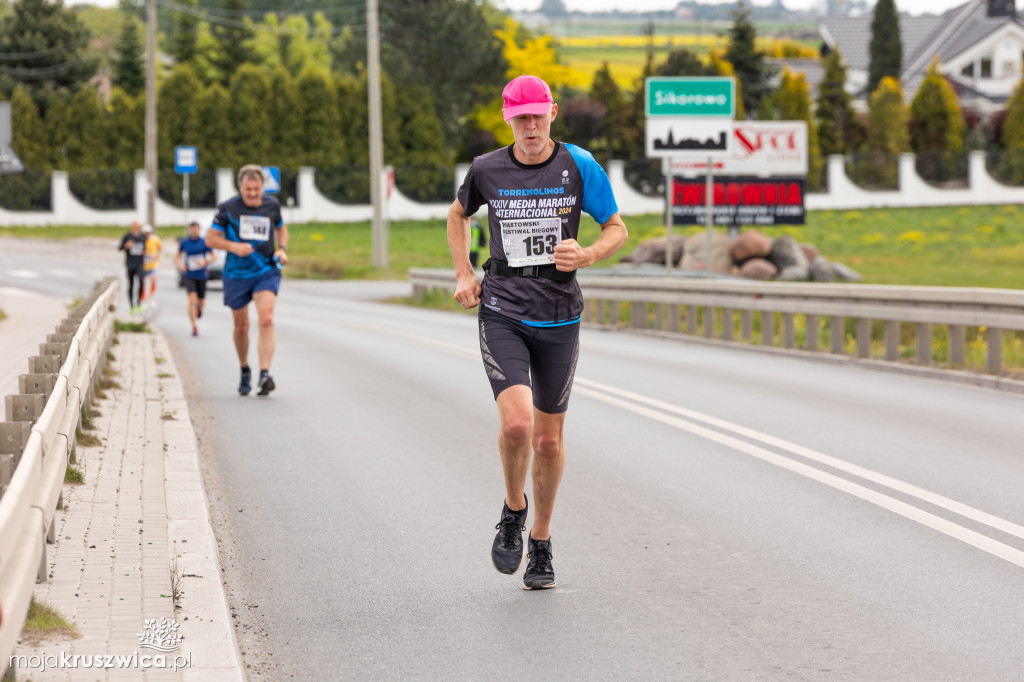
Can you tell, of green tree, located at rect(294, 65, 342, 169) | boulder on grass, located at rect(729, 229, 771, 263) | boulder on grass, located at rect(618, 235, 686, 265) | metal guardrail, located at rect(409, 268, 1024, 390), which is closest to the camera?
metal guardrail, located at rect(409, 268, 1024, 390)

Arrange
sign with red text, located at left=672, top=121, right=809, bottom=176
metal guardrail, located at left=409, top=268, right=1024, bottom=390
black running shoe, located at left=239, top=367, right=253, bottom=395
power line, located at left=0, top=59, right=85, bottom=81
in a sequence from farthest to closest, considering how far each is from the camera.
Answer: power line, located at left=0, top=59, right=85, bottom=81
sign with red text, located at left=672, top=121, right=809, bottom=176
metal guardrail, located at left=409, top=268, right=1024, bottom=390
black running shoe, located at left=239, top=367, right=253, bottom=395

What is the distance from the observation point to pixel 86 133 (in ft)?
197

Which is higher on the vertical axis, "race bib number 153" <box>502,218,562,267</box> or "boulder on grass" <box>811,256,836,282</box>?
"race bib number 153" <box>502,218,562,267</box>

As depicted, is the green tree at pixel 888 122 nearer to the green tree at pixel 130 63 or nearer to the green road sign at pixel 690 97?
the green tree at pixel 130 63

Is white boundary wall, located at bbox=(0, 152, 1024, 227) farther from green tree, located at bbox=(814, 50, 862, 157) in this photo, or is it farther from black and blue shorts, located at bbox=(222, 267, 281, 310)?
black and blue shorts, located at bbox=(222, 267, 281, 310)

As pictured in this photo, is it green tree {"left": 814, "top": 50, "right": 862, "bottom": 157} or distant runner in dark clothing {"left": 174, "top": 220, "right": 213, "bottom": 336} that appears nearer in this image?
distant runner in dark clothing {"left": 174, "top": 220, "right": 213, "bottom": 336}

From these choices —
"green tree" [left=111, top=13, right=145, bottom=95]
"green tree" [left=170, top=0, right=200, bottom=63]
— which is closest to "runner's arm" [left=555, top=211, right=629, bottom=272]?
"green tree" [left=111, top=13, right=145, bottom=95]

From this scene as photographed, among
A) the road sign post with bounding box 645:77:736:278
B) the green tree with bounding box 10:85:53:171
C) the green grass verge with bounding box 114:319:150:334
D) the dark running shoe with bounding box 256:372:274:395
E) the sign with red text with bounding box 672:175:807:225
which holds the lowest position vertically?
the dark running shoe with bounding box 256:372:274:395

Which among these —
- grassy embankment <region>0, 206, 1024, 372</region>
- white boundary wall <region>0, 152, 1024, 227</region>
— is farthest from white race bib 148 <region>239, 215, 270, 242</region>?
white boundary wall <region>0, 152, 1024, 227</region>

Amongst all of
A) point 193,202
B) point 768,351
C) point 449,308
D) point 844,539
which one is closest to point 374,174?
point 449,308

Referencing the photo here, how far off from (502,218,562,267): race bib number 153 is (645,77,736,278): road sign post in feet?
57.9

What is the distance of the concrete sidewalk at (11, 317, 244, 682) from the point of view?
4.76 m

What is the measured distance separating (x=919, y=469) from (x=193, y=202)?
52.4m

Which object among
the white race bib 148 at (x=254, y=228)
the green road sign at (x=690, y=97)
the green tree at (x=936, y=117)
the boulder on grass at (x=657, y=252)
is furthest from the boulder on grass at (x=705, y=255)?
the green tree at (x=936, y=117)
